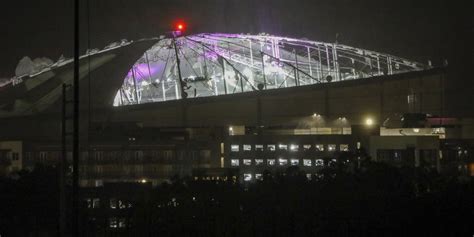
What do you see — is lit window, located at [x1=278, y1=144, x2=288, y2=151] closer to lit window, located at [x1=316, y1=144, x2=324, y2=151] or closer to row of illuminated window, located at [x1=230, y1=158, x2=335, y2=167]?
row of illuminated window, located at [x1=230, y1=158, x2=335, y2=167]

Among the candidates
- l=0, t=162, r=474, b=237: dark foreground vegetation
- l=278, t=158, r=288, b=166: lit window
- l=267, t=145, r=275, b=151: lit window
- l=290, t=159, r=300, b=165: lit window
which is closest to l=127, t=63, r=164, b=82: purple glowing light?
l=267, t=145, r=275, b=151: lit window

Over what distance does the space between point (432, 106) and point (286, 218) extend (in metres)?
18.6

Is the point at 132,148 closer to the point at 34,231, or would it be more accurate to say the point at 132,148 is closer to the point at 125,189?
the point at 125,189

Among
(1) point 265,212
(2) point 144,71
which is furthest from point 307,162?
(1) point 265,212

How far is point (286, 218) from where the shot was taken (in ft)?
22.5

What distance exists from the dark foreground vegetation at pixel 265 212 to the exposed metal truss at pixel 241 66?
1457 cm

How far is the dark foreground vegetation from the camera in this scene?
6.27m

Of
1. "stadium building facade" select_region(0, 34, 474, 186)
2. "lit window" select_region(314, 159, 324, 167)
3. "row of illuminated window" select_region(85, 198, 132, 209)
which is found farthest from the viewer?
"lit window" select_region(314, 159, 324, 167)

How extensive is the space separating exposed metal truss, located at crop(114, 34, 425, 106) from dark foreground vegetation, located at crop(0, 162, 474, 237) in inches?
574

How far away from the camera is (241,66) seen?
2564 cm

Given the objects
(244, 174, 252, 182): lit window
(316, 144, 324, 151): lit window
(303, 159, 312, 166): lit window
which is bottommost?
(244, 174, 252, 182): lit window

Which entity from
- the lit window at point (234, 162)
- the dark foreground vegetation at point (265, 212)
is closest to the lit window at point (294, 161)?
the lit window at point (234, 162)

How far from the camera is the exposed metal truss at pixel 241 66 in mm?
24094

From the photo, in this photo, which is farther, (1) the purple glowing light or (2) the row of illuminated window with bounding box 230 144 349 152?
(1) the purple glowing light
